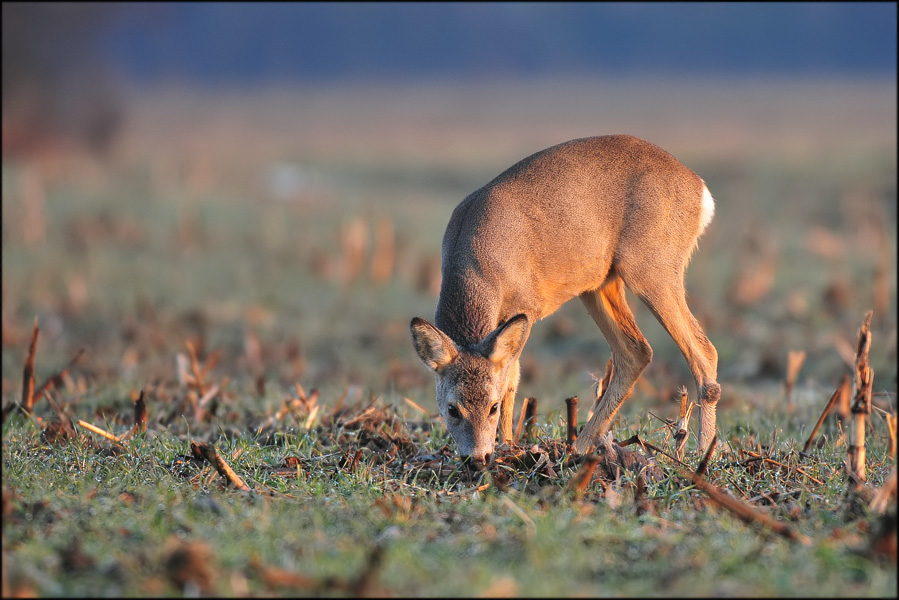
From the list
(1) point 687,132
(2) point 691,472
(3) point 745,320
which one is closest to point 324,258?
(3) point 745,320

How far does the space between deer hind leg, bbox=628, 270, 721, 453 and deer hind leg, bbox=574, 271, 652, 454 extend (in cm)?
36

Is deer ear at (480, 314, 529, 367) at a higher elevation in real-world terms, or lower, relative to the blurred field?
higher

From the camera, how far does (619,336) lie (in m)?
7.65

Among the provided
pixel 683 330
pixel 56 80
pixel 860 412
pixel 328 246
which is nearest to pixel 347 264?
pixel 328 246

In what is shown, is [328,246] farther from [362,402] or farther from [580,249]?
[580,249]

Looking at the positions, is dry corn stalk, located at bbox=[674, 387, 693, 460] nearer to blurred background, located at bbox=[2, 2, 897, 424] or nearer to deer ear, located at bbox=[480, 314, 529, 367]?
deer ear, located at bbox=[480, 314, 529, 367]

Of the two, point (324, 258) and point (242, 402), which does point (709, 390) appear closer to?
point (242, 402)

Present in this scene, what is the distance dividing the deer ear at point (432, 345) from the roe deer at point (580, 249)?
0.10 ft

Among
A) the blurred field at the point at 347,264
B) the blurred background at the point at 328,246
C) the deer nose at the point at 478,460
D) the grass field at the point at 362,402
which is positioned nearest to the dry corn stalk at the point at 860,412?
the grass field at the point at 362,402

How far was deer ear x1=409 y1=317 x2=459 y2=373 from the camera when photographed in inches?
250

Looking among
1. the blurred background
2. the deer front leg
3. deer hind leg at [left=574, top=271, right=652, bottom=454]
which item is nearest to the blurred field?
the blurred background

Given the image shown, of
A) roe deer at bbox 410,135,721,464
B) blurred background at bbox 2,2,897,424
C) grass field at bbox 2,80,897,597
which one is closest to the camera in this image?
grass field at bbox 2,80,897,597

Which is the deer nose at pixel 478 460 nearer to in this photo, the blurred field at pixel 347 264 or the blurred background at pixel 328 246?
the blurred background at pixel 328 246

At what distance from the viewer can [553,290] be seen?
7266mm
